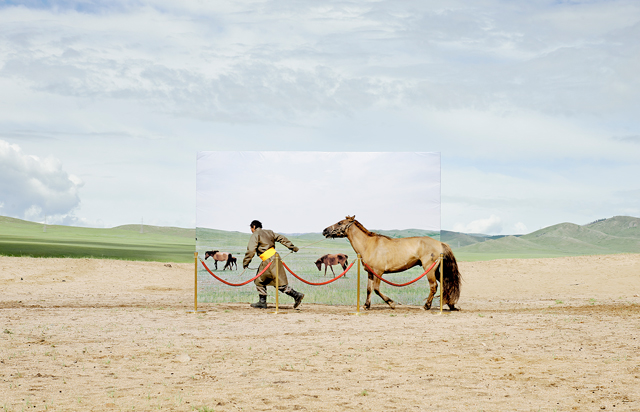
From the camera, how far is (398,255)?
Answer: 44.4ft

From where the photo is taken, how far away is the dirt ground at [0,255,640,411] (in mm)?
6160

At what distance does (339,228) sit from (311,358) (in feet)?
20.6

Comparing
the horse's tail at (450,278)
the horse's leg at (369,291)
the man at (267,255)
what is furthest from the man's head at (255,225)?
the horse's tail at (450,278)

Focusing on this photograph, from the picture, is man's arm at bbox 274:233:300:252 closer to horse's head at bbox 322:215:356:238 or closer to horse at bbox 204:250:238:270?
horse's head at bbox 322:215:356:238

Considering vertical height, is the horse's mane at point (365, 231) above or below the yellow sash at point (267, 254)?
above

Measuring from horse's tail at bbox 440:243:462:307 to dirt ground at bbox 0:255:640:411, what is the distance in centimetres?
79

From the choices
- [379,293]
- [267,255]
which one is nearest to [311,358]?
[267,255]

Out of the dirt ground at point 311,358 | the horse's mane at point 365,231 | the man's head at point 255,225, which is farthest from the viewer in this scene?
the horse's mane at point 365,231

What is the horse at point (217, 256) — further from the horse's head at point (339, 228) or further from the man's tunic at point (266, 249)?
the horse's head at point (339, 228)

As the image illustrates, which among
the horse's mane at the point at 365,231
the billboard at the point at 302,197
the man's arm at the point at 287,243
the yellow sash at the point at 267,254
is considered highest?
the billboard at the point at 302,197

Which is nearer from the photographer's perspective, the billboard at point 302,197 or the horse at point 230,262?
the billboard at point 302,197

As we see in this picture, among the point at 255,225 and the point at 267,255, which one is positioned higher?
the point at 255,225

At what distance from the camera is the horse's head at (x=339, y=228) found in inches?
555

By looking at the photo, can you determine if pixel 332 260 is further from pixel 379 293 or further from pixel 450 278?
pixel 450 278
